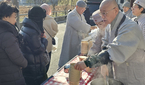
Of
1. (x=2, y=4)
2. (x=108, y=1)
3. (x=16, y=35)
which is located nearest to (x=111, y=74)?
(x=108, y=1)

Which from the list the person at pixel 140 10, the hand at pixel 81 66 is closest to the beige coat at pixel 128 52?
the hand at pixel 81 66

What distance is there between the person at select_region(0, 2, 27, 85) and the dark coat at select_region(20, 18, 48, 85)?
1.08 feet

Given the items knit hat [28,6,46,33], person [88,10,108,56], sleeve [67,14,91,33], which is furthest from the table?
sleeve [67,14,91,33]

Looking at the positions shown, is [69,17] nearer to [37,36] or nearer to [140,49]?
[37,36]

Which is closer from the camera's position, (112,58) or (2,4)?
(112,58)

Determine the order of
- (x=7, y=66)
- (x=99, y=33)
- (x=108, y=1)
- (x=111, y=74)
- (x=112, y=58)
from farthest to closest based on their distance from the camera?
(x=99, y=33) < (x=7, y=66) < (x=111, y=74) < (x=108, y=1) < (x=112, y=58)

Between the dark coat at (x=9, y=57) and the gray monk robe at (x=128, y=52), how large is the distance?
1067mm

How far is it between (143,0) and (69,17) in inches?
69.4

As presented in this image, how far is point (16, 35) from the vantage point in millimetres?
2166

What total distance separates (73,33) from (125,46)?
9.50 feet

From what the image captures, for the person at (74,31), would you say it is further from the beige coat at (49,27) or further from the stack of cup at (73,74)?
the stack of cup at (73,74)

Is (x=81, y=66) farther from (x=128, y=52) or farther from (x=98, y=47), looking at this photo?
(x=98, y=47)

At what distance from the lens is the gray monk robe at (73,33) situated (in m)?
4.16

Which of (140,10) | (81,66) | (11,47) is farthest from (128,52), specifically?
(140,10)
